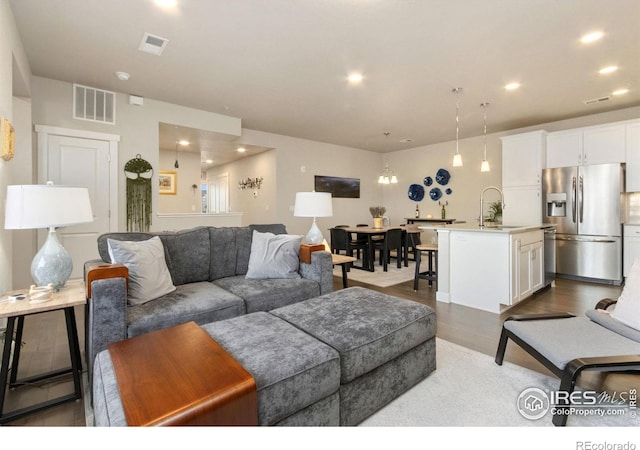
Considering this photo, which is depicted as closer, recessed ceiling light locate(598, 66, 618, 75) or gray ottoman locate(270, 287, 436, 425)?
gray ottoman locate(270, 287, 436, 425)

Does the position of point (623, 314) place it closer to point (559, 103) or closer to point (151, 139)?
point (559, 103)

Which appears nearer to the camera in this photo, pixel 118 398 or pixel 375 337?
pixel 118 398

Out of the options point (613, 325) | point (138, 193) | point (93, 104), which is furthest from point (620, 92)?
point (93, 104)

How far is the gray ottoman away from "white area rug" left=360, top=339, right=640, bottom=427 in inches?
2.8

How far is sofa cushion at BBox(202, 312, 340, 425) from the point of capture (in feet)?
3.85

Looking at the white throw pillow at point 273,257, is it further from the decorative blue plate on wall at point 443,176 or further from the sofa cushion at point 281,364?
the decorative blue plate on wall at point 443,176

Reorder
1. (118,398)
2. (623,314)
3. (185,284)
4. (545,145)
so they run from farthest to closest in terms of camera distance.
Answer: (545,145), (185,284), (623,314), (118,398)

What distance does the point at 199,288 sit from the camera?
8.07 feet

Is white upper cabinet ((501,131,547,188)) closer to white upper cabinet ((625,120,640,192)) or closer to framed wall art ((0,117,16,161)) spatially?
white upper cabinet ((625,120,640,192))

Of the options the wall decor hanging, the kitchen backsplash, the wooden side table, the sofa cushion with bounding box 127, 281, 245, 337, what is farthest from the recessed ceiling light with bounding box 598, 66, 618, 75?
the wall decor hanging

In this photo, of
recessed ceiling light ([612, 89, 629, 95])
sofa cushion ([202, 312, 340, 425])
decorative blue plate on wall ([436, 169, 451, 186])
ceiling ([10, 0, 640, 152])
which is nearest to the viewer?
sofa cushion ([202, 312, 340, 425])

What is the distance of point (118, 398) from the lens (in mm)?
1047
